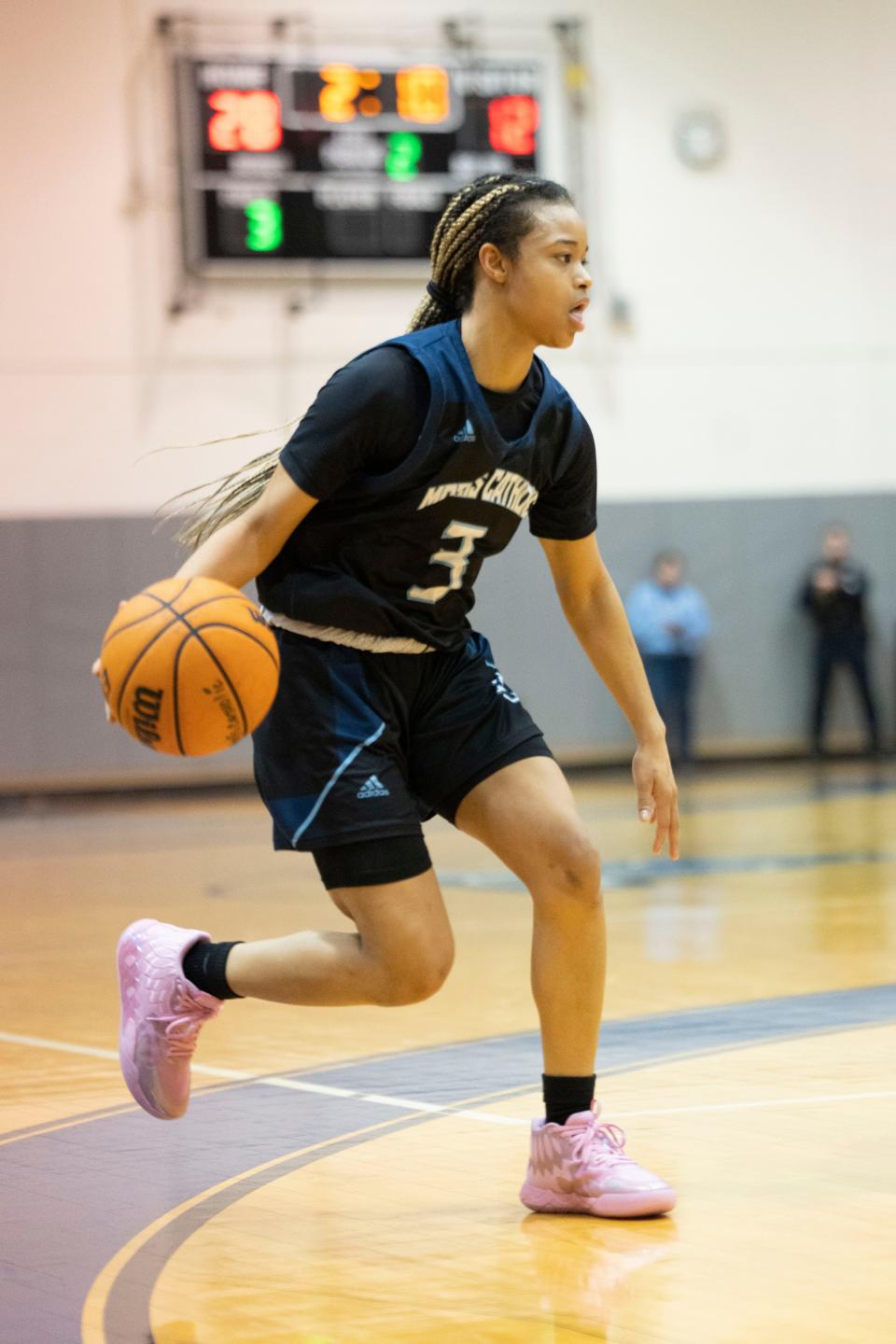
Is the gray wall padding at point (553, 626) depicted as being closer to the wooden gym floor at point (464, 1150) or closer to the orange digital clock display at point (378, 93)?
A: the orange digital clock display at point (378, 93)

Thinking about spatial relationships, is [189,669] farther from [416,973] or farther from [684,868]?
[684,868]

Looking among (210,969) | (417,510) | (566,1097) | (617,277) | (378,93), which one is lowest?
(566,1097)

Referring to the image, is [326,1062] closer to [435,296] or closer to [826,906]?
Result: [435,296]

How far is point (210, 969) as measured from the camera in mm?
3721

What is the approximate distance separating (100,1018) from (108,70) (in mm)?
10162

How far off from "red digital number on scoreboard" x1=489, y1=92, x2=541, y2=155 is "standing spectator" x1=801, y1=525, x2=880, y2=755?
156 inches

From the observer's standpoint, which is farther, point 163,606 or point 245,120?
point 245,120

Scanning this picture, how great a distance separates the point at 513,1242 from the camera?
3.35m

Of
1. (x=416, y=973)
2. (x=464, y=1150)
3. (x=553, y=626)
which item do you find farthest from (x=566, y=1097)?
(x=553, y=626)

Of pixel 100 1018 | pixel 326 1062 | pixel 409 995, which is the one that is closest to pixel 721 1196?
pixel 409 995

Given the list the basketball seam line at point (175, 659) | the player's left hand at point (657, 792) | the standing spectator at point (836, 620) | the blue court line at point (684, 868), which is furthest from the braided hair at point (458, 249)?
the standing spectator at point (836, 620)

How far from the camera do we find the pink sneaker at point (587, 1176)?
347 cm

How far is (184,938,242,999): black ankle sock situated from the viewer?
3703mm

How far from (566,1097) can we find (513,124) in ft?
39.1
